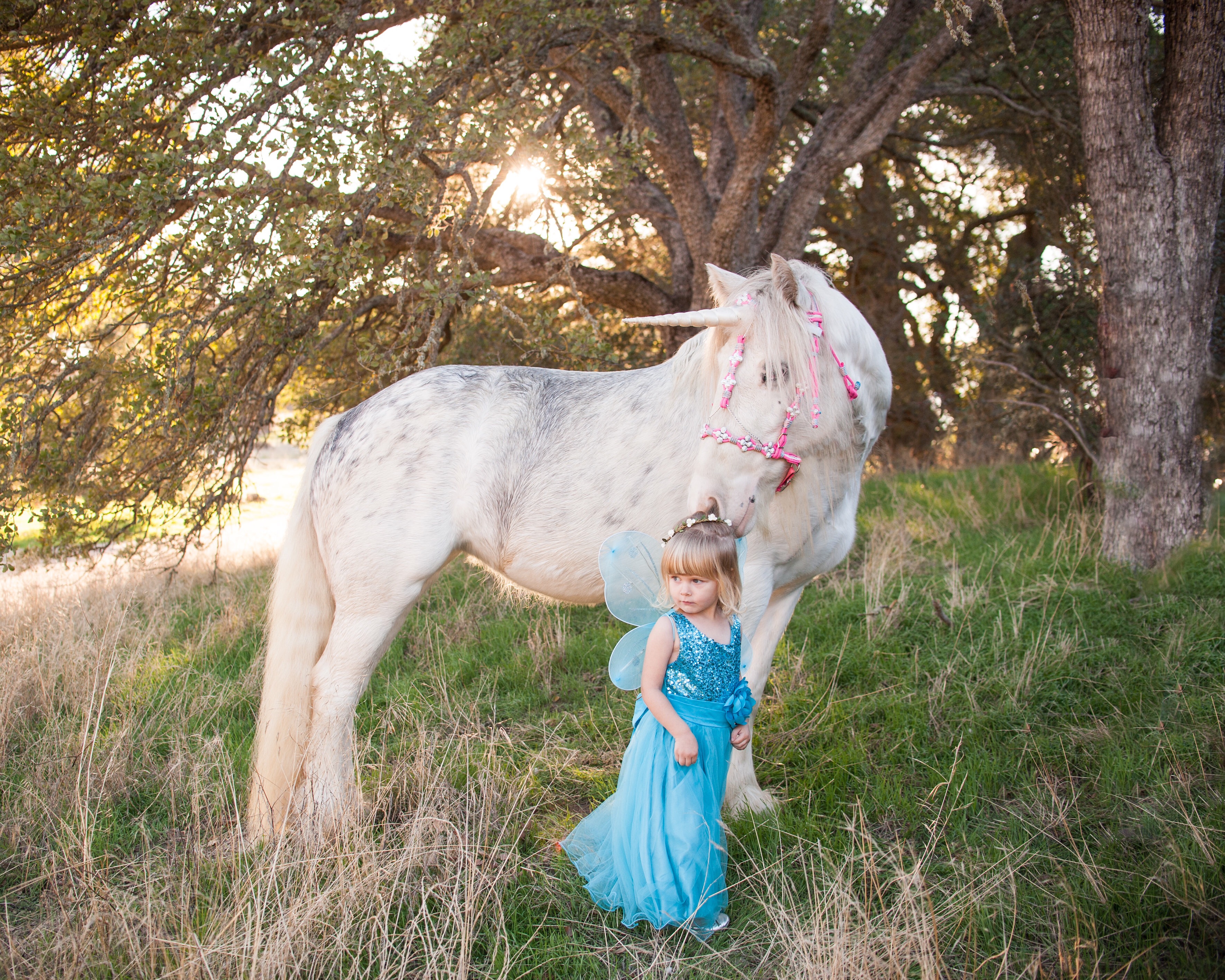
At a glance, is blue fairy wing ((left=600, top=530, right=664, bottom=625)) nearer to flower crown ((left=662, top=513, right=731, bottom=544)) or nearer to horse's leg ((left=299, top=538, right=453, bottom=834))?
flower crown ((left=662, top=513, right=731, bottom=544))

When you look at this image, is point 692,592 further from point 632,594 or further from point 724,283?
point 724,283

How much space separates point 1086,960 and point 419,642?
390 centimetres

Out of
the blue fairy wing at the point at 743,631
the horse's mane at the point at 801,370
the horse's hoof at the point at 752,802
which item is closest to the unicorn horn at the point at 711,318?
the horse's mane at the point at 801,370

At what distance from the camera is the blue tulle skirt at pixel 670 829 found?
2395 mm

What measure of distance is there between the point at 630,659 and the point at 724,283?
1395 mm

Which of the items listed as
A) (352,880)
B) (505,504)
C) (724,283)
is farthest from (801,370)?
(352,880)

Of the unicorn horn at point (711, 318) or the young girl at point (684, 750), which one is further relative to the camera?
the unicorn horn at point (711, 318)

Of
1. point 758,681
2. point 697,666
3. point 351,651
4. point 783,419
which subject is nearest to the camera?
point 697,666

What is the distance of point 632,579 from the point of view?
8.54 ft

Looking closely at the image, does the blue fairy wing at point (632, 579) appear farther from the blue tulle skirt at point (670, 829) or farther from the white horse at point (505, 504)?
the white horse at point (505, 504)

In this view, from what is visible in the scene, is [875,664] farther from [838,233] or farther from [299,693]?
[838,233]

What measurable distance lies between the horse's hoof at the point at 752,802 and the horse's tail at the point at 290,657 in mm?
1696

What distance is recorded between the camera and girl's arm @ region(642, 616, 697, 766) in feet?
7.75

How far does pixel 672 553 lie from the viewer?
94.3 inches
